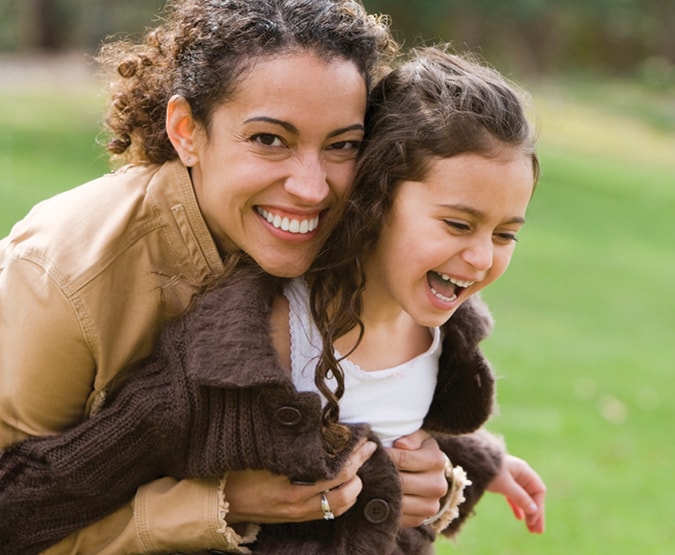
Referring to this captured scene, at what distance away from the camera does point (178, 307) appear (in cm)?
271

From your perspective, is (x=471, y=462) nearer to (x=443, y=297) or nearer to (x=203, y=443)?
(x=443, y=297)

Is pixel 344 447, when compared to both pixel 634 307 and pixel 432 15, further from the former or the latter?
pixel 432 15

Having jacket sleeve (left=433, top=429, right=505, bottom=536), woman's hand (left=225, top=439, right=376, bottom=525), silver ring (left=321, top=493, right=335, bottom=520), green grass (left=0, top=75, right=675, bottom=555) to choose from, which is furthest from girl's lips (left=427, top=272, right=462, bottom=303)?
green grass (left=0, top=75, right=675, bottom=555)

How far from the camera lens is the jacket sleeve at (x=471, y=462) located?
3.23m

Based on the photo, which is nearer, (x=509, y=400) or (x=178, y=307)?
(x=178, y=307)

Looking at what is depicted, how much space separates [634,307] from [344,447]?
8.56 meters

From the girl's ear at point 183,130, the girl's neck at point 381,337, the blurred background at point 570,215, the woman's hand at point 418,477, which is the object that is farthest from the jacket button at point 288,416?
the blurred background at point 570,215

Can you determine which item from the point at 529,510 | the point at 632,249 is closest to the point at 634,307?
the point at 632,249

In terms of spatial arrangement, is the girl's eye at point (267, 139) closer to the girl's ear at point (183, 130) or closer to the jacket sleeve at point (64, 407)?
the girl's ear at point (183, 130)

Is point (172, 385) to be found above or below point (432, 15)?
above

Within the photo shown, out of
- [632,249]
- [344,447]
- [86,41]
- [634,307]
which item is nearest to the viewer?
[344,447]

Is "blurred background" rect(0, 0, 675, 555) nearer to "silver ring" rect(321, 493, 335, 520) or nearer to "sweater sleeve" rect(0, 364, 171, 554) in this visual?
"sweater sleeve" rect(0, 364, 171, 554)

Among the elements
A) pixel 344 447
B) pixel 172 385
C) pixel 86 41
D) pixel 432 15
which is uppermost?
pixel 172 385

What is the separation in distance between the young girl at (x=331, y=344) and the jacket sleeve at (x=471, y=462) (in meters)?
0.42
